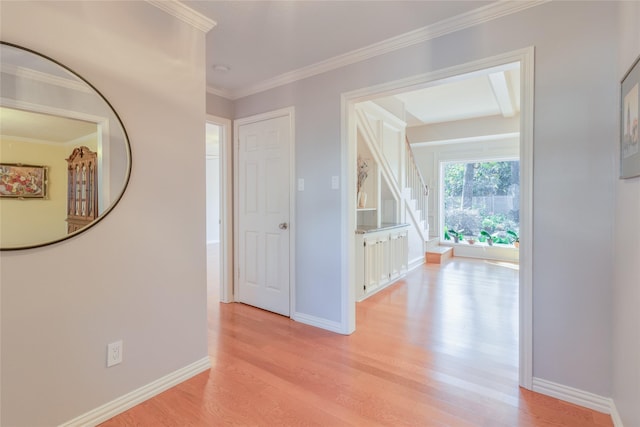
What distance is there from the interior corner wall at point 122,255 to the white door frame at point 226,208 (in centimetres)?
136

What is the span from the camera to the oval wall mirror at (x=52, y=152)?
1.37 metres

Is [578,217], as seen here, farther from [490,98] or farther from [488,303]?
[490,98]

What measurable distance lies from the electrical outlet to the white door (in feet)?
5.33

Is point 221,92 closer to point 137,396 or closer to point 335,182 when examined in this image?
point 335,182

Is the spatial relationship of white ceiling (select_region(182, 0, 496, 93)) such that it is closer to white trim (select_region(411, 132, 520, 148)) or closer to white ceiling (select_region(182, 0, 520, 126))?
white ceiling (select_region(182, 0, 520, 126))

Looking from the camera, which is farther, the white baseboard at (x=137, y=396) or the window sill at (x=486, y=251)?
the window sill at (x=486, y=251)

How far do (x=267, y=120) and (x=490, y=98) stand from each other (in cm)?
374

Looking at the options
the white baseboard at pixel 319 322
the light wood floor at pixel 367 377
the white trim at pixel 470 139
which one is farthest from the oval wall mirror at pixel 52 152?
the white trim at pixel 470 139

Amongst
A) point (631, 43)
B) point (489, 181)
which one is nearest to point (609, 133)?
point (631, 43)

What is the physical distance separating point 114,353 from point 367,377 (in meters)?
1.51

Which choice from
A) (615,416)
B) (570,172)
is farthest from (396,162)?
(615,416)

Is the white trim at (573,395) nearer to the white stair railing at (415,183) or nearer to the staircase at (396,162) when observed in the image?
the staircase at (396,162)

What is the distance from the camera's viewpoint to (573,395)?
1.79 metres

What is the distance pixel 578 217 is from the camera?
1.77 m
